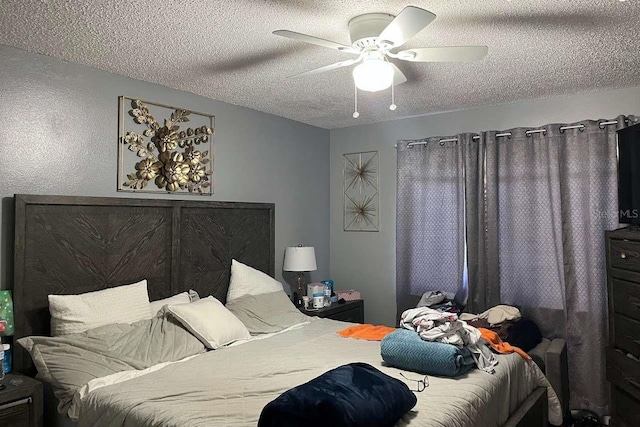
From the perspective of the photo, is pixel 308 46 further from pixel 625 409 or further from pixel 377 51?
pixel 625 409

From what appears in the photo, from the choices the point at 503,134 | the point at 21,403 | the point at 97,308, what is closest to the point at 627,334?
the point at 503,134

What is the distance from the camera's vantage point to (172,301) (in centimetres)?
315

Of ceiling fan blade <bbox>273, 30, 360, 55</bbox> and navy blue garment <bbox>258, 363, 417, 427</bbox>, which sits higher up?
ceiling fan blade <bbox>273, 30, 360, 55</bbox>

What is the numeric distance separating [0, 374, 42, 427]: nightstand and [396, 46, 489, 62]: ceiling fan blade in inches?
95.8

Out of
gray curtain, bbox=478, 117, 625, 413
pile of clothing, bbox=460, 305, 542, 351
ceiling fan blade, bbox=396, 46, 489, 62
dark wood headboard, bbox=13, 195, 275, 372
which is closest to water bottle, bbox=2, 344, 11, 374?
dark wood headboard, bbox=13, 195, 275, 372

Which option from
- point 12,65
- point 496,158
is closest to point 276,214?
point 496,158

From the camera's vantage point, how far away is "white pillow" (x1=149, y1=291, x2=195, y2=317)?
119 inches

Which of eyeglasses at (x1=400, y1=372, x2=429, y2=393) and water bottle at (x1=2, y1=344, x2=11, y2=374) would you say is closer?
eyeglasses at (x1=400, y1=372, x2=429, y2=393)

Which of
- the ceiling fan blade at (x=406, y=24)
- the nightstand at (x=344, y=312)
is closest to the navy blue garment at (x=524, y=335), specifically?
the nightstand at (x=344, y=312)

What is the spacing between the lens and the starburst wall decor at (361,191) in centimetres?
473

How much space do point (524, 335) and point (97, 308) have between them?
2923mm

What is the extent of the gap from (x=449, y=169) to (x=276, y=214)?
168cm

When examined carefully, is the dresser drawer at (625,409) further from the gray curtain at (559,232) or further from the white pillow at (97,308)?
the white pillow at (97,308)

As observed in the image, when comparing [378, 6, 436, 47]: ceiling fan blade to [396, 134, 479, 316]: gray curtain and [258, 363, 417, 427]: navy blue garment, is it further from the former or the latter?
[396, 134, 479, 316]: gray curtain
